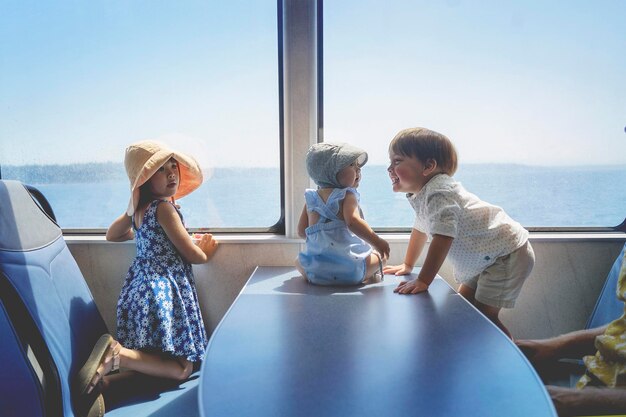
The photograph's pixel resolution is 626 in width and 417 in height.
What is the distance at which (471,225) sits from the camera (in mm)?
1919

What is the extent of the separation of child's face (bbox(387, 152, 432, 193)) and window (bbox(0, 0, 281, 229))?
0.67 m

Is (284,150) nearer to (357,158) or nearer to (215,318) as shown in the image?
(357,158)

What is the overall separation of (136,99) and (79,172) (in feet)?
1.70

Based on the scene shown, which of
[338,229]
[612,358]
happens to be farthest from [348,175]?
[612,358]

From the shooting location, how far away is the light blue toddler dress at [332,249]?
180 cm

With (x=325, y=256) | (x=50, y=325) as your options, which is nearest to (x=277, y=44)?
(x=325, y=256)

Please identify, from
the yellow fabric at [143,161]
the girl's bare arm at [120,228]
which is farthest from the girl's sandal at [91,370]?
the girl's bare arm at [120,228]

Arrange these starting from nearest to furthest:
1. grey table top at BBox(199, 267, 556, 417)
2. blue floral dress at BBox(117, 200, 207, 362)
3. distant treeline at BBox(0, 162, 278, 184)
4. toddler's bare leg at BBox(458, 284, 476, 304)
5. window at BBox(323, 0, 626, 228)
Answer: grey table top at BBox(199, 267, 556, 417), blue floral dress at BBox(117, 200, 207, 362), toddler's bare leg at BBox(458, 284, 476, 304), window at BBox(323, 0, 626, 228), distant treeline at BBox(0, 162, 278, 184)

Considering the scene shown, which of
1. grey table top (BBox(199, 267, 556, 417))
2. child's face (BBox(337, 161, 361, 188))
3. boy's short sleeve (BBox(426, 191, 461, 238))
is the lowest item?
grey table top (BBox(199, 267, 556, 417))

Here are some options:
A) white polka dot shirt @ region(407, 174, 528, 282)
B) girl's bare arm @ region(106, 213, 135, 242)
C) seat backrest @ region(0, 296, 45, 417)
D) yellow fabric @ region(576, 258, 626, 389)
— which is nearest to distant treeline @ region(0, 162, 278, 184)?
girl's bare arm @ region(106, 213, 135, 242)

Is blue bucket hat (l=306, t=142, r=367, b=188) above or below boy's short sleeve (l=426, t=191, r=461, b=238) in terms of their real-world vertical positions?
above

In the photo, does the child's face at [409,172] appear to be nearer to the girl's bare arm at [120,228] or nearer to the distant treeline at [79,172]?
the distant treeline at [79,172]

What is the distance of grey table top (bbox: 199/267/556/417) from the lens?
2.86 ft

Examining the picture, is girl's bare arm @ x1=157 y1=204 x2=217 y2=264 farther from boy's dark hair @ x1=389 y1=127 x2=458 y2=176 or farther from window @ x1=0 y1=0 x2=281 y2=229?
boy's dark hair @ x1=389 y1=127 x2=458 y2=176
